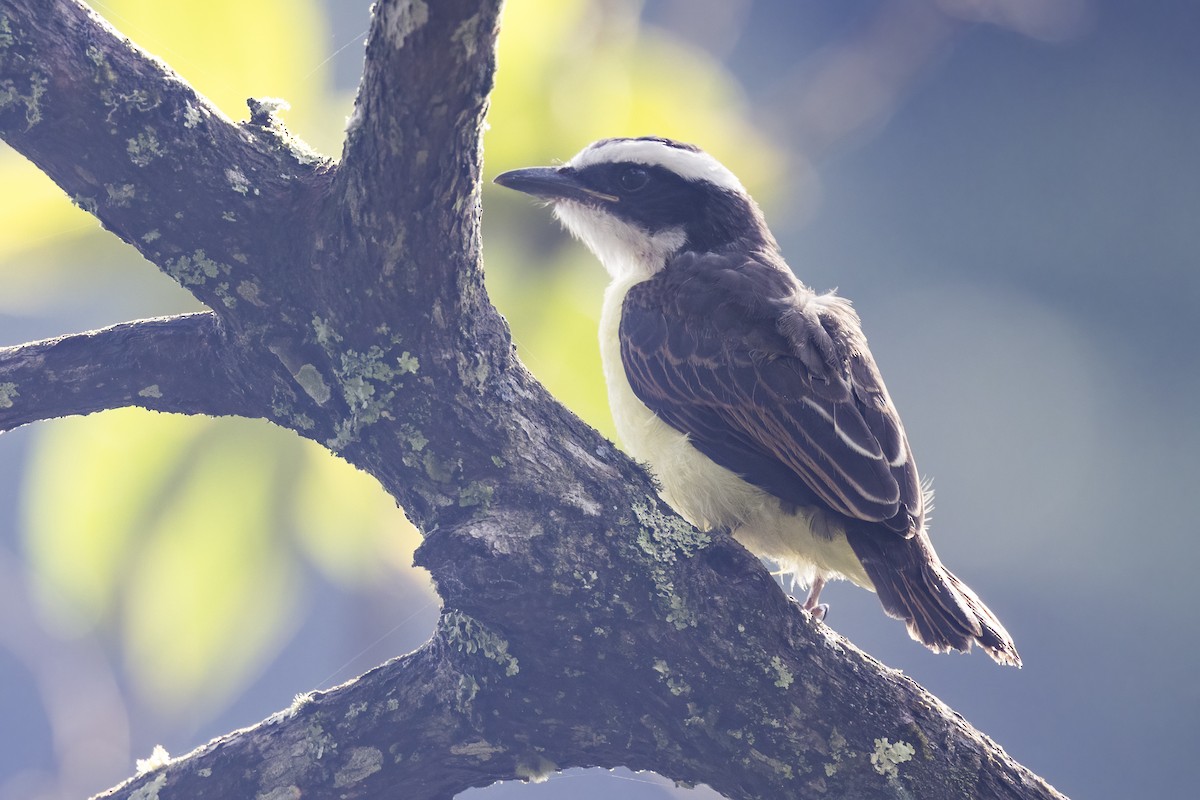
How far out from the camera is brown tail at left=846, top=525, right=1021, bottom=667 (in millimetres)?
3055

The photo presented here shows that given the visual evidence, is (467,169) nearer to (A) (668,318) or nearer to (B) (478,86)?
(B) (478,86)

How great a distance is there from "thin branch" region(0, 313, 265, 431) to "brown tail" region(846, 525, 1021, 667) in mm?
1923

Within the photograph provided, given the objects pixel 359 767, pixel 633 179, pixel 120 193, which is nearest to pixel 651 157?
pixel 633 179

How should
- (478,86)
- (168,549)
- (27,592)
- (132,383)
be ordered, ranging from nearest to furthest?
(478,86) < (132,383) < (168,549) < (27,592)

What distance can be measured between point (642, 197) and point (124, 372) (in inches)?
78.3

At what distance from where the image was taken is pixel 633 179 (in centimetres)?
411

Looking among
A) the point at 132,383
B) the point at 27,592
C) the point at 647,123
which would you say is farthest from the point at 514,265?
the point at 27,592

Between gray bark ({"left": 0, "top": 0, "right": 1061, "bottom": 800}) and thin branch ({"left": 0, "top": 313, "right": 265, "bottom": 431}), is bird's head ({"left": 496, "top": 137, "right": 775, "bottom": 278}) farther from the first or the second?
thin branch ({"left": 0, "top": 313, "right": 265, "bottom": 431})

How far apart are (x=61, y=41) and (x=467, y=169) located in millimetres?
1110


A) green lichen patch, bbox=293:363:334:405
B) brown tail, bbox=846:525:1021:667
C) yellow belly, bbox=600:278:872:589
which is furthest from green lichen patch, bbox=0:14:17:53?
brown tail, bbox=846:525:1021:667

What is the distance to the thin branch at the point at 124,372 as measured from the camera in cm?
311

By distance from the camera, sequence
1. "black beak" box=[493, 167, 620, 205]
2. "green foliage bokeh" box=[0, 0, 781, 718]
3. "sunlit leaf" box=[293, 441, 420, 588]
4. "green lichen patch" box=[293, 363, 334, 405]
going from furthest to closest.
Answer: "sunlit leaf" box=[293, 441, 420, 588] < "green foliage bokeh" box=[0, 0, 781, 718] < "black beak" box=[493, 167, 620, 205] < "green lichen patch" box=[293, 363, 334, 405]

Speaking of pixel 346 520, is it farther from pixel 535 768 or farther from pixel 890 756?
pixel 890 756

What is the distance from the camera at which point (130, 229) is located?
2830mm
